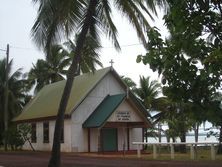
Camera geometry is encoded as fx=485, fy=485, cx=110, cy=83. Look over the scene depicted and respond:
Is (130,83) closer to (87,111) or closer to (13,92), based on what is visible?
(13,92)

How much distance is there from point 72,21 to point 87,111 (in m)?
18.2

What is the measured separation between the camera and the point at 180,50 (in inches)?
208

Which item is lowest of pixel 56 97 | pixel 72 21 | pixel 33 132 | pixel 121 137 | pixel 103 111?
pixel 121 137

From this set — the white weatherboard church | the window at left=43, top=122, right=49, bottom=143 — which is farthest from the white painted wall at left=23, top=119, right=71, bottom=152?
the window at left=43, top=122, right=49, bottom=143

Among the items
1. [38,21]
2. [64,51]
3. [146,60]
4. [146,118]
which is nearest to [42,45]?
[38,21]

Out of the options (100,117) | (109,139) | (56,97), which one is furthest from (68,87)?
(56,97)

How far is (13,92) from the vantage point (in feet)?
174

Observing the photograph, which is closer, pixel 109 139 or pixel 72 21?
pixel 72 21

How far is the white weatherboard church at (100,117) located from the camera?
3491 cm

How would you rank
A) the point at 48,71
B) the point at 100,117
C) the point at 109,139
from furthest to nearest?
the point at 48,71 → the point at 109,139 → the point at 100,117

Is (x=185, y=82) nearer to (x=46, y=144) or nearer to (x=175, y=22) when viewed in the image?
(x=175, y=22)

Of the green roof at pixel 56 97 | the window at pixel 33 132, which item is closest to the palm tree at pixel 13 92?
the green roof at pixel 56 97

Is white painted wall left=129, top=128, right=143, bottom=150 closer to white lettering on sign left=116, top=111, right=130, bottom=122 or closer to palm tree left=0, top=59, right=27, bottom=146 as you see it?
white lettering on sign left=116, top=111, right=130, bottom=122

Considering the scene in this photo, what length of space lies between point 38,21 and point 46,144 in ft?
74.4
